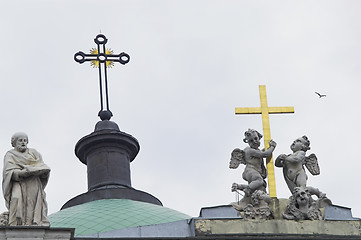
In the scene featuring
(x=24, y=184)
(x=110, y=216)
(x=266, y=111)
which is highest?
(x=266, y=111)

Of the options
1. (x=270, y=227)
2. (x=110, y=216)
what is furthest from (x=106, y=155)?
(x=270, y=227)

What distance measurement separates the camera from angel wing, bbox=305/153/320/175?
→ 1629 inches

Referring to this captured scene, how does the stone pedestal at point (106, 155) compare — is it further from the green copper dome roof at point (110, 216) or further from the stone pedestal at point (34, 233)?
the stone pedestal at point (34, 233)

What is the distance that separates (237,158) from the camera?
4116 cm

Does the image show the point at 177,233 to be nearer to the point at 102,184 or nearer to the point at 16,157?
the point at 16,157

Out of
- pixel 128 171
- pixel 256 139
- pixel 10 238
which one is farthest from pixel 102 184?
pixel 10 238

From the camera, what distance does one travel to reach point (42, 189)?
124 feet

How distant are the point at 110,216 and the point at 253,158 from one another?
9.32 meters

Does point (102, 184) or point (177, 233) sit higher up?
point (102, 184)

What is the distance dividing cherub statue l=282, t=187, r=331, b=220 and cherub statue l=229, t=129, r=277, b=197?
1049 mm

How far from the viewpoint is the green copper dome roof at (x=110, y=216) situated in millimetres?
47562

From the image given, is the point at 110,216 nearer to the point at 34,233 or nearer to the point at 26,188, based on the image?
the point at 26,188

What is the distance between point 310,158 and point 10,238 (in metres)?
10.1

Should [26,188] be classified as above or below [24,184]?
below
